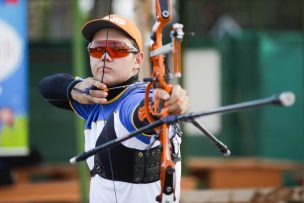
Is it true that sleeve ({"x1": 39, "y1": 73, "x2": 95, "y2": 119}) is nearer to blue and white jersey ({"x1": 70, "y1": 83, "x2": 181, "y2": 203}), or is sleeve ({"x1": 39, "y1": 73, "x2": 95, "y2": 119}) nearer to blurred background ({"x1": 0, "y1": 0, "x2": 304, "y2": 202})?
blue and white jersey ({"x1": 70, "y1": 83, "x2": 181, "y2": 203})

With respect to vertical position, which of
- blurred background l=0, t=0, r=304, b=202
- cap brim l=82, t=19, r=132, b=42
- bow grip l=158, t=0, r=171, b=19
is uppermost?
bow grip l=158, t=0, r=171, b=19

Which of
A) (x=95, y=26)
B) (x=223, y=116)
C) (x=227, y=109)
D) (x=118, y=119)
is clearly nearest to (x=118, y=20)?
(x=95, y=26)

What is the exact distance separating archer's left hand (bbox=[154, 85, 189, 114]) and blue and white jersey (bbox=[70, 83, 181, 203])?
1.03 feet

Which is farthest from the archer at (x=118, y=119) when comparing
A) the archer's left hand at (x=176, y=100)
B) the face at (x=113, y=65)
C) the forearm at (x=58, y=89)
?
the archer's left hand at (x=176, y=100)

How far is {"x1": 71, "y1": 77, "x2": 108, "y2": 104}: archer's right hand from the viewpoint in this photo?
11.2 ft

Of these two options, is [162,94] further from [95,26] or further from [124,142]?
[95,26]

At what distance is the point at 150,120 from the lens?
10.2 ft

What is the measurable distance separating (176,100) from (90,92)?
628 millimetres

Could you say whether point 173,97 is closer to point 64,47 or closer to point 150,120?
point 150,120

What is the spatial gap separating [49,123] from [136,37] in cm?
679

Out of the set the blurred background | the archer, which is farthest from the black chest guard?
the blurred background

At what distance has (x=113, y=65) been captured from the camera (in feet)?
11.4

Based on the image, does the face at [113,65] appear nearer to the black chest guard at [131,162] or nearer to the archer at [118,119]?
the archer at [118,119]

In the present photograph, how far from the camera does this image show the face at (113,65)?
136 inches
